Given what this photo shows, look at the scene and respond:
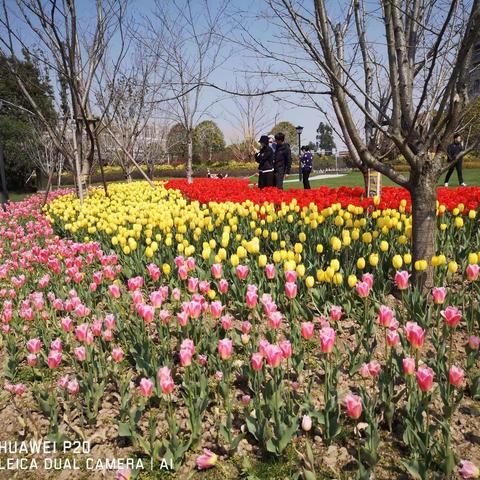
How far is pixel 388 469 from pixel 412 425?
0.72ft

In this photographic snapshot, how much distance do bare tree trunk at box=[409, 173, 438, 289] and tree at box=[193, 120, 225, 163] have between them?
5171 cm

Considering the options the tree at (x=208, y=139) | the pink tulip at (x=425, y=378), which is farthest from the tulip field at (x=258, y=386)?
the tree at (x=208, y=139)

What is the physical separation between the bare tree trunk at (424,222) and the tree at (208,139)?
51.7 meters

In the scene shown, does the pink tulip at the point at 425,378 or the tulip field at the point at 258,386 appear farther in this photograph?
the tulip field at the point at 258,386

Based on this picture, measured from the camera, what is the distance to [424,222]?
3.31m

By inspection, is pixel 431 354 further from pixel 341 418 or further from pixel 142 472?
pixel 142 472

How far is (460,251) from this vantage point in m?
4.11

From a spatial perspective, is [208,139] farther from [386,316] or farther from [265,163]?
[386,316]

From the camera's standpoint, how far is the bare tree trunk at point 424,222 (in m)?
3.24

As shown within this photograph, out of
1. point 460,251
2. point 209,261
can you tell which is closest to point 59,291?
point 209,261

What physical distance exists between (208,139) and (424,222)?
54148 millimetres

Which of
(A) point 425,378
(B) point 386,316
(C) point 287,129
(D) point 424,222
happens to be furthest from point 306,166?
(C) point 287,129

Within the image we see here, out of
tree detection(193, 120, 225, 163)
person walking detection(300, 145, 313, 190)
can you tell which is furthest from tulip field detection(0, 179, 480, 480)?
tree detection(193, 120, 225, 163)

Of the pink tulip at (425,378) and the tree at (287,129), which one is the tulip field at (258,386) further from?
the tree at (287,129)
